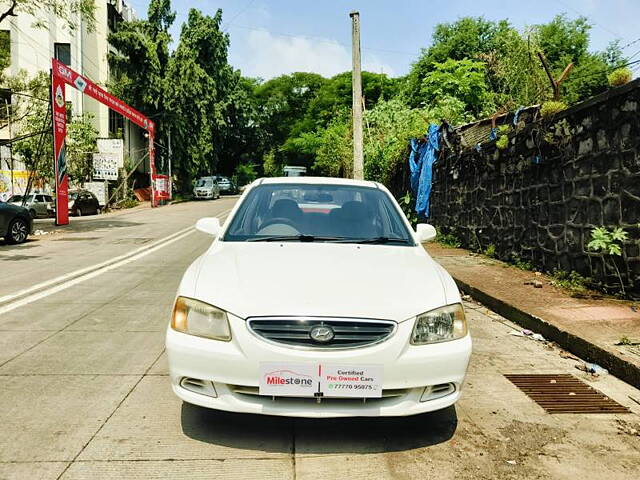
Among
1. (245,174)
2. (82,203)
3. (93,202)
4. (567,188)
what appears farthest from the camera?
(245,174)

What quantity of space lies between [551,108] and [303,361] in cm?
674

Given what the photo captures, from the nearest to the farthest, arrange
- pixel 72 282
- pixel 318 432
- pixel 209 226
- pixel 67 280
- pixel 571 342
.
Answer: pixel 318 432, pixel 209 226, pixel 571 342, pixel 72 282, pixel 67 280

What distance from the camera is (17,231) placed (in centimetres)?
1527

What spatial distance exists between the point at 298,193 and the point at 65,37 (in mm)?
37424

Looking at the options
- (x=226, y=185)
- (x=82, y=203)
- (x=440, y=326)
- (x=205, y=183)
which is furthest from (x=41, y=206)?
(x=226, y=185)

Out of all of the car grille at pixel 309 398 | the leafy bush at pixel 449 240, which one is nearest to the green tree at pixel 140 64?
the leafy bush at pixel 449 240

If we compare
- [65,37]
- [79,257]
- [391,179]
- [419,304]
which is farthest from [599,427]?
[65,37]

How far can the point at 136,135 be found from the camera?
4459 cm

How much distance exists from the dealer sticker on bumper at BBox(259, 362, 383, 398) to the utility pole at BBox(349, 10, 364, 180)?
15113 mm

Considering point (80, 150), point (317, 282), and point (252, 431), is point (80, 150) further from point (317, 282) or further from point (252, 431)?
point (317, 282)

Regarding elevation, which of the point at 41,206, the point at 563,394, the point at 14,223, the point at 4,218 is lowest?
the point at 563,394

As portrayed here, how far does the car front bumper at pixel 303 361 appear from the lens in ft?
9.65

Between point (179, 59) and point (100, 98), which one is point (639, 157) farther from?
point (179, 59)

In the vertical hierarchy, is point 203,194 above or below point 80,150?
below
